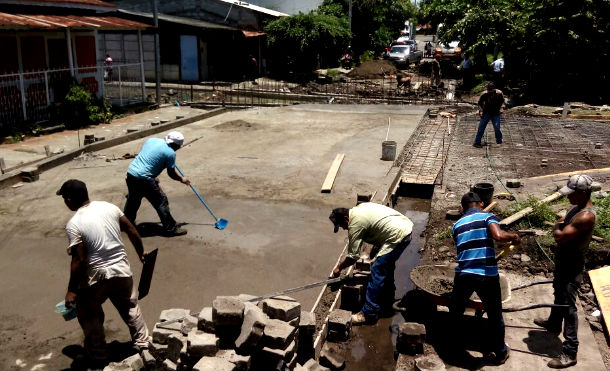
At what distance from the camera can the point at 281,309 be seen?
16.9 feet

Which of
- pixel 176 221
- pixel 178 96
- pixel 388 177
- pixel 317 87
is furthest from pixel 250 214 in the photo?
pixel 317 87

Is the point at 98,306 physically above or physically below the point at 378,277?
above

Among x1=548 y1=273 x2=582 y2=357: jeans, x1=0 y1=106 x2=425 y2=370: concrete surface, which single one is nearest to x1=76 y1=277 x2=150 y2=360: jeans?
x1=0 y1=106 x2=425 y2=370: concrete surface

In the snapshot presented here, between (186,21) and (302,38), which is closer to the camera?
(186,21)

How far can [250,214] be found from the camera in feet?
30.7

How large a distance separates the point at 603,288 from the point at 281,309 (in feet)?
13.6

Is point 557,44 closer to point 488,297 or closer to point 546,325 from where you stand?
point 546,325

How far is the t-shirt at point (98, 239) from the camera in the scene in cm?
477

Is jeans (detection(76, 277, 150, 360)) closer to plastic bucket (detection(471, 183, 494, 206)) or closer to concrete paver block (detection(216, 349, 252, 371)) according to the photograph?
concrete paver block (detection(216, 349, 252, 371))

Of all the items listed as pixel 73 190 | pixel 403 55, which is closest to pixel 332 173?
pixel 73 190

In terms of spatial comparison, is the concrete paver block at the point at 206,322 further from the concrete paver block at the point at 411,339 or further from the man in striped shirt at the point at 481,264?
the man in striped shirt at the point at 481,264

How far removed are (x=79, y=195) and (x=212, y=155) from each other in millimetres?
8533

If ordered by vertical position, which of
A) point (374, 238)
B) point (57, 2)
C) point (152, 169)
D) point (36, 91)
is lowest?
point (374, 238)

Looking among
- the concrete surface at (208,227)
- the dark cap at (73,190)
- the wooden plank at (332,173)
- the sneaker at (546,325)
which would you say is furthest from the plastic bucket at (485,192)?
the dark cap at (73,190)
